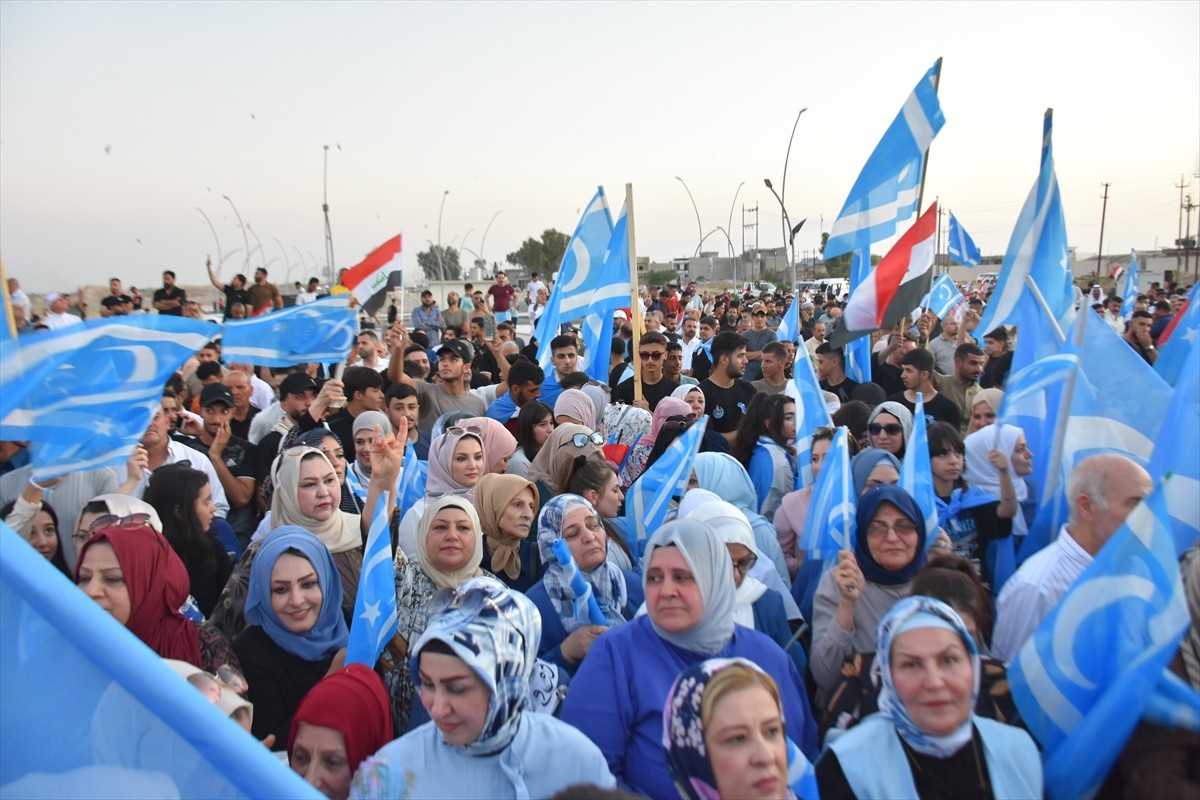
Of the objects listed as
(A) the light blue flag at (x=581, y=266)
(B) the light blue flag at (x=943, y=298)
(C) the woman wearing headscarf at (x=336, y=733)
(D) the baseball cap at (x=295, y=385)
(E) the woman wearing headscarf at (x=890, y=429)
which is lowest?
(C) the woman wearing headscarf at (x=336, y=733)

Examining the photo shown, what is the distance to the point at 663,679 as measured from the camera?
2916 mm

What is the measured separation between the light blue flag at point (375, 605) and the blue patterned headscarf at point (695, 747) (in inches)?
53.7

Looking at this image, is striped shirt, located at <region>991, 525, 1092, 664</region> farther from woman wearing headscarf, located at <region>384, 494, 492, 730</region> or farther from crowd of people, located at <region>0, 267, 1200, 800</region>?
woman wearing headscarf, located at <region>384, 494, 492, 730</region>

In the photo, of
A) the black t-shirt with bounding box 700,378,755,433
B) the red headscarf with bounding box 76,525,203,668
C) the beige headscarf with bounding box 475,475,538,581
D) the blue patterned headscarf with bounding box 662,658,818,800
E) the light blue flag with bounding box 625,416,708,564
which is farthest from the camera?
the black t-shirt with bounding box 700,378,755,433

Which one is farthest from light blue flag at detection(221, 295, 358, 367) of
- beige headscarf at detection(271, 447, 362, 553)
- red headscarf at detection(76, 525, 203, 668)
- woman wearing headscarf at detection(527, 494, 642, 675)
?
woman wearing headscarf at detection(527, 494, 642, 675)

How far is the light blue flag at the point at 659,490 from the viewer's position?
4906 mm

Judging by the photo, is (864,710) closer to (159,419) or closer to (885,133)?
(159,419)

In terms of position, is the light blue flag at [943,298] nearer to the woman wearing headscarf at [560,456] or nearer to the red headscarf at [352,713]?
the woman wearing headscarf at [560,456]

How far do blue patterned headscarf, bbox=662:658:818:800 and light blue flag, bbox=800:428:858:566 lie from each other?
64.5 inches

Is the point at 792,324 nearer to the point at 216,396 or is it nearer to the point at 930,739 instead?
the point at 216,396

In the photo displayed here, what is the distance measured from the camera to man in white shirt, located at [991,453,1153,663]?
3279 millimetres

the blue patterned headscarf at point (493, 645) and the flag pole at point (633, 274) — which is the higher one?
the flag pole at point (633, 274)

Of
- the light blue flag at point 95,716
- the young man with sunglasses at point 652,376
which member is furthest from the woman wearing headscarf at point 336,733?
the young man with sunglasses at point 652,376

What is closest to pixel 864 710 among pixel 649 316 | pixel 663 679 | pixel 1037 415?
pixel 663 679
